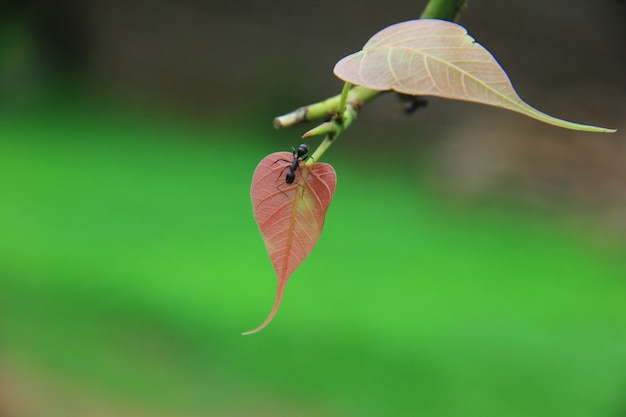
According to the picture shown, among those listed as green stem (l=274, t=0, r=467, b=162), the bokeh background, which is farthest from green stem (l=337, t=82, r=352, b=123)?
the bokeh background

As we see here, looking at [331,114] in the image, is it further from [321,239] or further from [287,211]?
[321,239]

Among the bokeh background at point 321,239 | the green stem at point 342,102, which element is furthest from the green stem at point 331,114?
the bokeh background at point 321,239

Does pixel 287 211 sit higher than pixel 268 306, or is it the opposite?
pixel 287 211

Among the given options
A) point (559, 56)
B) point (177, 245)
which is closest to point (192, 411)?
point (177, 245)

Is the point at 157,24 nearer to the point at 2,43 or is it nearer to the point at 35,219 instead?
the point at 2,43

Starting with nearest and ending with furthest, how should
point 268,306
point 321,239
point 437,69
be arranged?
point 437,69 → point 268,306 → point 321,239

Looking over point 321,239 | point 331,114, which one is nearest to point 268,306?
point 321,239
